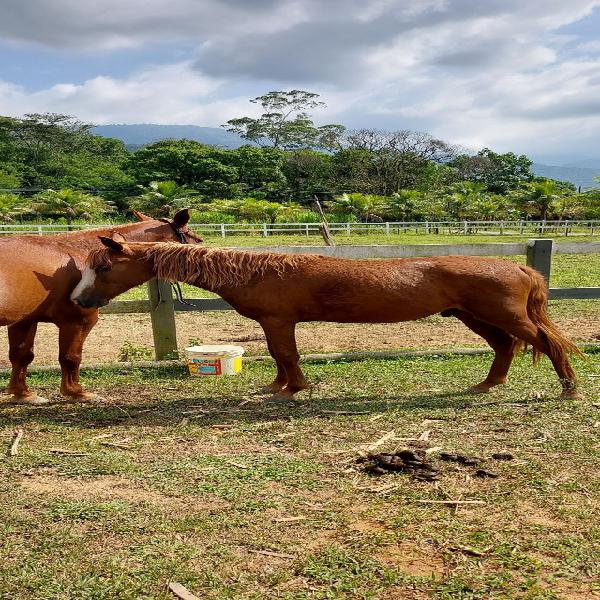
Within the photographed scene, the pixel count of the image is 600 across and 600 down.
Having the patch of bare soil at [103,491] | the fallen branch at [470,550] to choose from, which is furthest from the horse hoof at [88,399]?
the fallen branch at [470,550]

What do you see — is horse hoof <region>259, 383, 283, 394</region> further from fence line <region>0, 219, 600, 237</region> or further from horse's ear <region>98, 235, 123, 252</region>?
fence line <region>0, 219, 600, 237</region>

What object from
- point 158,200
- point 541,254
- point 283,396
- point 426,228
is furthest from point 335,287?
point 158,200

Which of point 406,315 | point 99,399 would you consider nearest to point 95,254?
point 99,399

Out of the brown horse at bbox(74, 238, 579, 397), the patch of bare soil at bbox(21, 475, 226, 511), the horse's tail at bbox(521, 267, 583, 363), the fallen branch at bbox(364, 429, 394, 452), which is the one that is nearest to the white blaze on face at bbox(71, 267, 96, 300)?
the brown horse at bbox(74, 238, 579, 397)

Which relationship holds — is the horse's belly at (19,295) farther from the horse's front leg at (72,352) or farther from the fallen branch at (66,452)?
the fallen branch at (66,452)

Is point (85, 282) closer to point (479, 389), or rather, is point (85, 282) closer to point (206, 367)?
point (206, 367)

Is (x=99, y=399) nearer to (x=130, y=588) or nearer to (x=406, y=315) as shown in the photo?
(x=406, y=315)

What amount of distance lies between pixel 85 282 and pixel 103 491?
2488 mm

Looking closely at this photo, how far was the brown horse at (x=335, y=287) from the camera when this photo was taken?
5867 mm

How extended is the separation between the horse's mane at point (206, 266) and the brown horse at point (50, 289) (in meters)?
0.58

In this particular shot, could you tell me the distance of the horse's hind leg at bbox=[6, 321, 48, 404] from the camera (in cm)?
619

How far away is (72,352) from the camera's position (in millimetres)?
6188

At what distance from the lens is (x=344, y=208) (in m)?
47.5

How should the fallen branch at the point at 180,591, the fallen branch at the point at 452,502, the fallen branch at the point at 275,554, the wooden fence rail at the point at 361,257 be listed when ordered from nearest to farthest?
the fallen branch at the point at 180,591, the fallen branch at the point at 275,554, the fallen branch at the point at 452,502, the wooden fence rail at the point at 361,257
